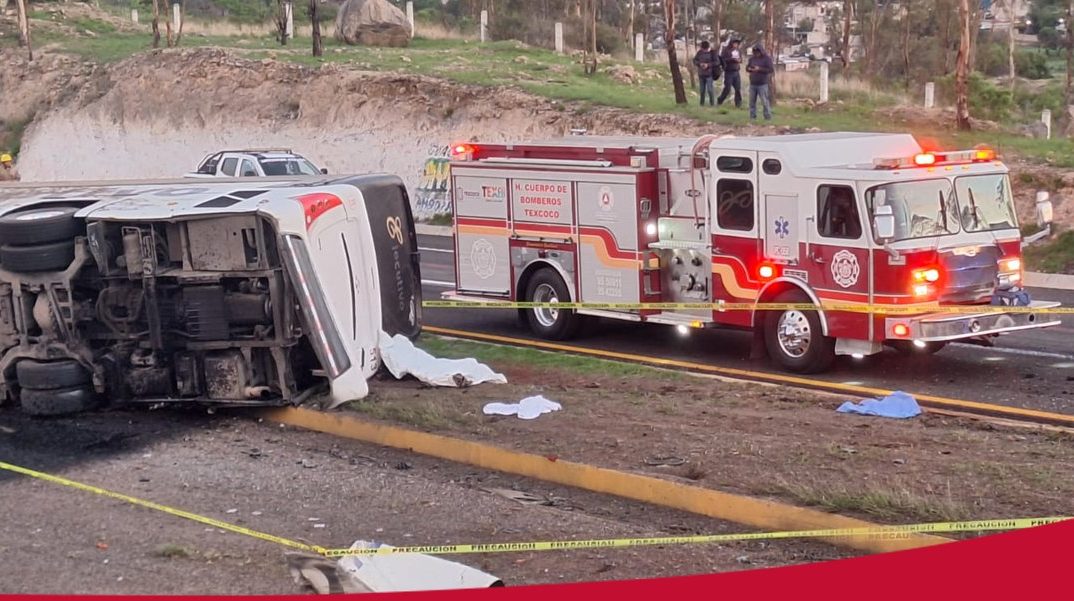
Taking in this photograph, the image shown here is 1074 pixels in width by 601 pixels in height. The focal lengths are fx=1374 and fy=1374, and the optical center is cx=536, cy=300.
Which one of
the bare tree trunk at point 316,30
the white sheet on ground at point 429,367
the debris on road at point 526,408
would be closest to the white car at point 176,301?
the white sheet on ground at point 429,367

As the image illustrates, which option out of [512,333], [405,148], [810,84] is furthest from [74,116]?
[512,333]

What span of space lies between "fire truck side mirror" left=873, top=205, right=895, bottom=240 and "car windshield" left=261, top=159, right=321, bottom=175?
17.1 meters

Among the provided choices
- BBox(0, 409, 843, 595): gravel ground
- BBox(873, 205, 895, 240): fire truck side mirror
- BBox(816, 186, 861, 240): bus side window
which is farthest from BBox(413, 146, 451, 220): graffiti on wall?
BBox(0, 409, 843, 595): gravel ground

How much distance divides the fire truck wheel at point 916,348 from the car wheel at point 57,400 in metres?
7.86

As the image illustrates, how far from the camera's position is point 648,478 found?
30.1 feet

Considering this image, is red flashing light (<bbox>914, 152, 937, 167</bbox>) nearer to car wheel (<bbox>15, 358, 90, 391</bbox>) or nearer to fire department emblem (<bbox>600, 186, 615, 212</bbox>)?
fire department emblem (<bbox>600, 186, 615, 212</bbox>)

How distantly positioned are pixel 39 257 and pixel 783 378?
23.4ft

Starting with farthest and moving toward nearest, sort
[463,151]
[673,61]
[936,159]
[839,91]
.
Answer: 1. [839,91]
2. [673,61]
3. [463,151]
4. [936,159]

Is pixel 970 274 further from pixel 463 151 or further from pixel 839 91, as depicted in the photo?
pixel 839 91

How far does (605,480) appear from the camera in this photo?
31.0ft

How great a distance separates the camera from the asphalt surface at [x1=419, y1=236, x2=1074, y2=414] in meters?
12.9

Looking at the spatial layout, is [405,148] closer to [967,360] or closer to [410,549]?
[967,360]

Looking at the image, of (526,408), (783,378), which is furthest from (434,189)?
(526,408)

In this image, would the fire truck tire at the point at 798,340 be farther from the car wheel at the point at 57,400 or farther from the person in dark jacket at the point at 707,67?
the person in dark jacket at the point at 707,67
